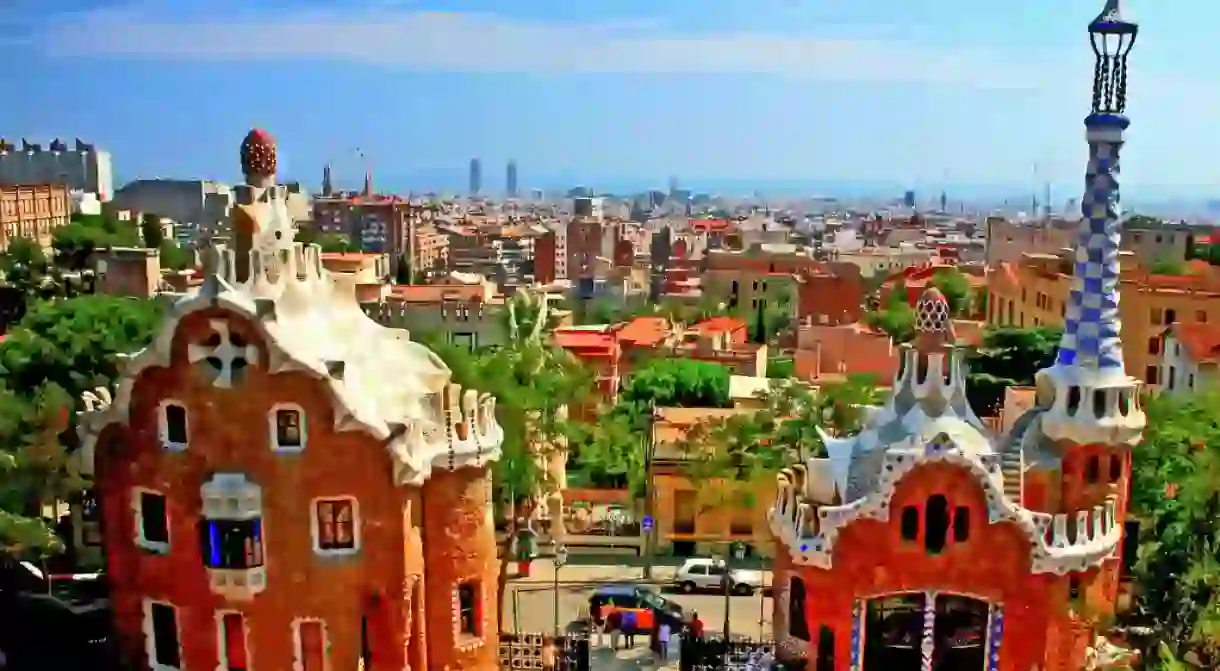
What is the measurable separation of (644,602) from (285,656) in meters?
12.4

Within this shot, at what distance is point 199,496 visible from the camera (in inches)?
885

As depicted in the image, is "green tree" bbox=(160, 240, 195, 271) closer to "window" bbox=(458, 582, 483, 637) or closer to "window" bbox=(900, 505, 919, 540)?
"window" bbox=(458, 582, 483, 637)

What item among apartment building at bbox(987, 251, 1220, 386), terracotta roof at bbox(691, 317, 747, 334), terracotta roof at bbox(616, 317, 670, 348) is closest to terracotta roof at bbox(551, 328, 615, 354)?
terracotta roof at bbox(616, 317, 670, 348)

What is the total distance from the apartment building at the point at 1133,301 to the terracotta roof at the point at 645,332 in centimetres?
2535

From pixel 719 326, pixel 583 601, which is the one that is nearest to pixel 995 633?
pixel 583 601

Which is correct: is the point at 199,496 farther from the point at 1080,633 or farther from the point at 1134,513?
the point at 1134,513

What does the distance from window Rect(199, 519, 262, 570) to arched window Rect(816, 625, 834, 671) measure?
11.8 m

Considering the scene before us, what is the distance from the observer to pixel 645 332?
7619 centimetres

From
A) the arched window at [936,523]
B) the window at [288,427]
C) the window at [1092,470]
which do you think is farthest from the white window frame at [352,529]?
the window at [1092,470]

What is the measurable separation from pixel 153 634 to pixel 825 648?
47.3 feet

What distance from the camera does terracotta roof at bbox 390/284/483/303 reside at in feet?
211

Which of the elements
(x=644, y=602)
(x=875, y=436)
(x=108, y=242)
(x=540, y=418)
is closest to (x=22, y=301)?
(x=108, y=242)

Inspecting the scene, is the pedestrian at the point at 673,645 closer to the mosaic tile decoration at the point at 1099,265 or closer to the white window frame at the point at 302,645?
the white window frame at the point at 302,645

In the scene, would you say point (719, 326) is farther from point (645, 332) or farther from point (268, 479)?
point (268, 479)
